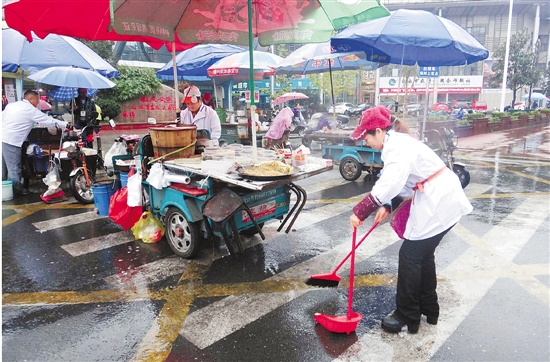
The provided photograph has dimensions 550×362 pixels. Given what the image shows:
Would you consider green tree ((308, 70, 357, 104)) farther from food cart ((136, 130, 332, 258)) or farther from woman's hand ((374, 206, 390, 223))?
woman's hand ((374, 206, 390, 223))

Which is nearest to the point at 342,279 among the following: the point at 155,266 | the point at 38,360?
the point at 155,266

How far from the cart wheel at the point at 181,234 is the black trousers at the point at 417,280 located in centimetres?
237

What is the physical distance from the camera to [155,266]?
4.56 metres

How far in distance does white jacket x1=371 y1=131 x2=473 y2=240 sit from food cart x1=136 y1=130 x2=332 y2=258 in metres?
1.24

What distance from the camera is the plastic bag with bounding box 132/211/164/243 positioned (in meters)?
5.29

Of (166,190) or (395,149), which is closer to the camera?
(395,149)

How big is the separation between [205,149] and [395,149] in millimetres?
2796

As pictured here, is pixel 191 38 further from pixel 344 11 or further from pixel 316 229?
pixel 316 229

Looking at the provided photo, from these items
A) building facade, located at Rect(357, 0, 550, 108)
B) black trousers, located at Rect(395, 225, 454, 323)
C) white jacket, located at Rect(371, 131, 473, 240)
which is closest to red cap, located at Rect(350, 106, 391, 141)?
white jacket, located at Rect(371, 131, 473, 240)

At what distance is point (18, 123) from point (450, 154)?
8.49m

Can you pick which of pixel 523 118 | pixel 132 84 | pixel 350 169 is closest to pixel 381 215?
pixel 350 169

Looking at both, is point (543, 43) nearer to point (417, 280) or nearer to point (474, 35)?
point (474, 35)

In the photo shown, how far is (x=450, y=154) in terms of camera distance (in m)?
8.25

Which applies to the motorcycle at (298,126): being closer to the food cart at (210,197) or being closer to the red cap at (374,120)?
the food cart at (210,197)
